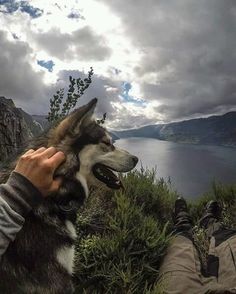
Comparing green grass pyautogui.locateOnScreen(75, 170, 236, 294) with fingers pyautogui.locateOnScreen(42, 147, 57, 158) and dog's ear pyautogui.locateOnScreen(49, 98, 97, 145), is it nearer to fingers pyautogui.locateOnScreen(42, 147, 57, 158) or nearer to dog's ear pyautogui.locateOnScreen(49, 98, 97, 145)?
dog's ear pyautogui.locateOnScreen(49, 98, 97, 145)

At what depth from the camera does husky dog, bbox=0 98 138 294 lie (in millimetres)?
2248

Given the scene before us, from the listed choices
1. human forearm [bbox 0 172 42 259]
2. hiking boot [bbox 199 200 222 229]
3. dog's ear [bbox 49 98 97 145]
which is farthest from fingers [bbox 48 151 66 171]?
hiking boot [bbox 199 200 222 229]

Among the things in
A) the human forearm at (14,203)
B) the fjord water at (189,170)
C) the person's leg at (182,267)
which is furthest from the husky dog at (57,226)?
the person's leg at (182,267)

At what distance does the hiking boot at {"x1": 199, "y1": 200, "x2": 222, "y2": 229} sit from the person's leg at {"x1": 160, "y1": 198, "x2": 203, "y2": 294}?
2.84 ft

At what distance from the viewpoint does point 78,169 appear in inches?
108

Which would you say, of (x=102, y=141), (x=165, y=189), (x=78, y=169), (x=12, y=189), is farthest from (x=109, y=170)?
(x=165, y=189)

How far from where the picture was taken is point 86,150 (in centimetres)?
309

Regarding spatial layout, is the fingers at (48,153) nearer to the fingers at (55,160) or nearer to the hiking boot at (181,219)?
the fingers at (55,160)

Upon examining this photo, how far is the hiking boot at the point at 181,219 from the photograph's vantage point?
5555 millimetres

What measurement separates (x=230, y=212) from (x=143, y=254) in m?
3.26

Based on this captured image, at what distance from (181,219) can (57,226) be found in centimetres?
381

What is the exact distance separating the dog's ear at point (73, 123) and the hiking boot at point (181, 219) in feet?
10.3

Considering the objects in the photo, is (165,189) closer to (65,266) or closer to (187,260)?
(187,260)

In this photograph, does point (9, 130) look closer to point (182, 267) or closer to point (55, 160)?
point (182, 267)
